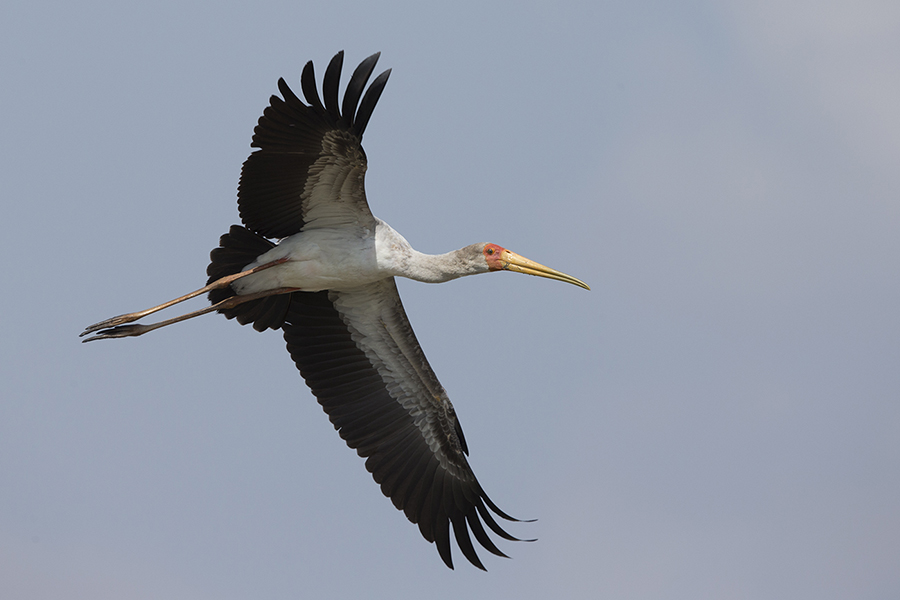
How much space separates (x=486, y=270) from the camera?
43.4ft

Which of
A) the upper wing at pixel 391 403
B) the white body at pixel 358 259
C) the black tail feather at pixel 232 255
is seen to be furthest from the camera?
the upper wing at pixel 391 403

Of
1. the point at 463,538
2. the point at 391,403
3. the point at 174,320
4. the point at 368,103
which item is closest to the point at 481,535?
the point at 463,538

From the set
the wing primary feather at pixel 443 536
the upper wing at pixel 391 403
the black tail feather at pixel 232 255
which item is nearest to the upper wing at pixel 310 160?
the black tail feather at pixel 232 255

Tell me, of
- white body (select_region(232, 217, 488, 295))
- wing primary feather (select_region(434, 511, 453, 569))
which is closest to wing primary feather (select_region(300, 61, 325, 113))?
white body (select_region(232, 217, 488, 295))

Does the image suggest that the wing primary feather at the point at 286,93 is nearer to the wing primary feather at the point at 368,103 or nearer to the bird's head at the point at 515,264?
the wing primary feather at the point at 368,103

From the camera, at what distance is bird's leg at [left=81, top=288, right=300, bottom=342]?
13.4m

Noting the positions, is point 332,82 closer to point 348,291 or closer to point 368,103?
point 368,103

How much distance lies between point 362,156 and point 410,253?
1.49m

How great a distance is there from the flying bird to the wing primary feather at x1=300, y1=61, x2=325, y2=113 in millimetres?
12

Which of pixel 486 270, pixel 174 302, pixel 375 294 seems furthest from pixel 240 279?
pixel 486 270

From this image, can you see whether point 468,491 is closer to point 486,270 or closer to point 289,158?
point 486,270

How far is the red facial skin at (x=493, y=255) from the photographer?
42.9ft

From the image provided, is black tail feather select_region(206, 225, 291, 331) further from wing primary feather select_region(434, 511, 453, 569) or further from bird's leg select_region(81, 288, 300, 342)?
wing primary feather select_region(434, 511, 453, 569)

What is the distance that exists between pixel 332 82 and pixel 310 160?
1.20 metres
